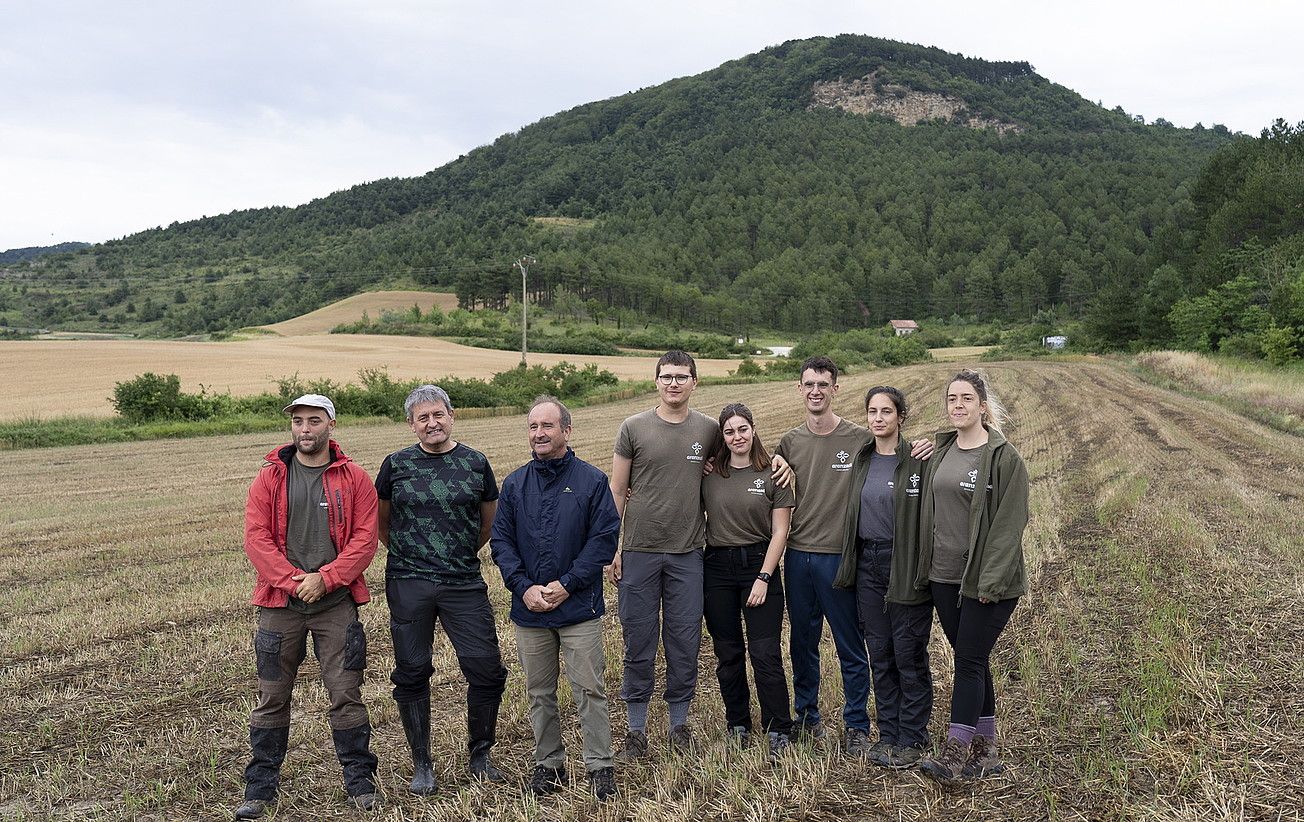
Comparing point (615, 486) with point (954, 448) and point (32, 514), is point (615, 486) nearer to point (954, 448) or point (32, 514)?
point (954, 448)

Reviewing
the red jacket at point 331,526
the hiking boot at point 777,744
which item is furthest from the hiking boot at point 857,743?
the red jacket at point 331,526

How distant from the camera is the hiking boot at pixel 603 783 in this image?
430 centimetres

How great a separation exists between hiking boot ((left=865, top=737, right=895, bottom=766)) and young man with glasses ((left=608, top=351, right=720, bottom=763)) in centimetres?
99

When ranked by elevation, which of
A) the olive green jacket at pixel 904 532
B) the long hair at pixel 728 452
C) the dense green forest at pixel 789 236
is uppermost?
the dense green forest at pixel 789 236

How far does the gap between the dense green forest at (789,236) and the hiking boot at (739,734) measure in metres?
44.0

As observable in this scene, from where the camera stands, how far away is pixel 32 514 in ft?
45.0

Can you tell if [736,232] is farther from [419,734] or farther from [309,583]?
[309,583]

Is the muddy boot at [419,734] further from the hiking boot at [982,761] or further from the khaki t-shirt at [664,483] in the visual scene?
the hiking boot at [982,761]

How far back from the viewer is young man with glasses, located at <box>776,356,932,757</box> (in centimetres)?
485

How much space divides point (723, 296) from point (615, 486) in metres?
101

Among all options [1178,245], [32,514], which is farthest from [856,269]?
[32,514]

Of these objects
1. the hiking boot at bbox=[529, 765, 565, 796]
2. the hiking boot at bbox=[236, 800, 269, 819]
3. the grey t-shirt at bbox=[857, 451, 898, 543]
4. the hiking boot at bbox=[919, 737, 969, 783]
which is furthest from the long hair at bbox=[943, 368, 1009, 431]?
the hiking boot at bbox=[236, 800, 269, 819]

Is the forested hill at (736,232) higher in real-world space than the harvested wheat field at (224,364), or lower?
higher

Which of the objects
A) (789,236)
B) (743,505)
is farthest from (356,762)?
(789,236)
